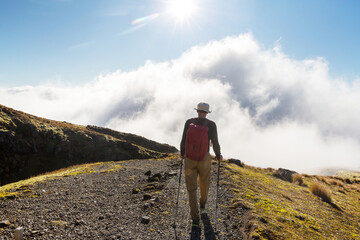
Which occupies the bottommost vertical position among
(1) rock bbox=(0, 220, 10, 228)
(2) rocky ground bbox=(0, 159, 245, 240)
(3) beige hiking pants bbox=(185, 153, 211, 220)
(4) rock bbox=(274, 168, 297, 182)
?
(1) rock bbox=(0, 220, 10, 228)

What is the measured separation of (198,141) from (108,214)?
167 inches

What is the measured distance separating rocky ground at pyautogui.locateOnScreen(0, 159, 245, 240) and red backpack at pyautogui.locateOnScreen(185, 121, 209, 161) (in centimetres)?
233

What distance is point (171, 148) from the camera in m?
67.0

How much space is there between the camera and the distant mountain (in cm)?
3778

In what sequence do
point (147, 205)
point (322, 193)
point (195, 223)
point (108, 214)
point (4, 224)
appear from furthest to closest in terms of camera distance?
point (322, 193) → point (147, 205) → point (108, 214) → point (195, 223) → point (4, 224)

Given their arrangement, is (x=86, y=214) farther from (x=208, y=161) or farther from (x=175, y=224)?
(x=208, y=161)

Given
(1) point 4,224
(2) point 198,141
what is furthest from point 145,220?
(1) point 4,224

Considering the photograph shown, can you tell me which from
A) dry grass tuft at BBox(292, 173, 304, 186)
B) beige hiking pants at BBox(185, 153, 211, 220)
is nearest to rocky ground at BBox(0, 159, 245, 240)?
beige hiking pants at BBox(185, 153, 211, 220)

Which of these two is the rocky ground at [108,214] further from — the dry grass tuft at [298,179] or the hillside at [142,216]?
the dry grass tuft at [298,179]

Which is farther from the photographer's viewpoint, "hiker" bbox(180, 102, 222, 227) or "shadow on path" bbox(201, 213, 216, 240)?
"hiker" bbox(180, 102, 222, 227)

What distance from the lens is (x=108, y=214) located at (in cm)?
746

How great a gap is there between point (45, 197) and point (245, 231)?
851cm

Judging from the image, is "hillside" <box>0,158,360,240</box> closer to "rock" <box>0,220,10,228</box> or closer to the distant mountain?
"rock" <box>0,220,10,228</box>

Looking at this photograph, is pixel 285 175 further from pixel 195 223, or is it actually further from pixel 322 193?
pixel 195 223
